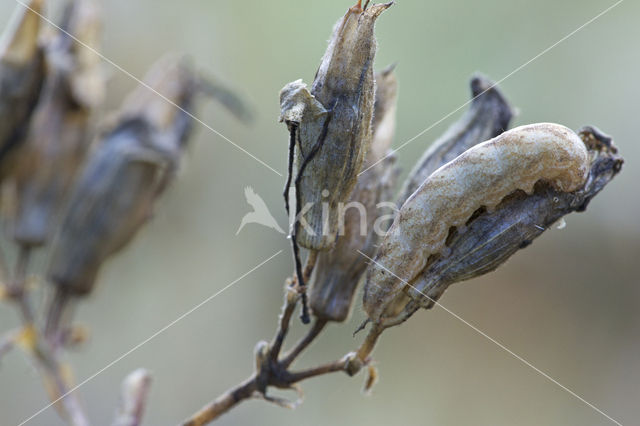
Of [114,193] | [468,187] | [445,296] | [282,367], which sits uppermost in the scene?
Answer: [468,187]

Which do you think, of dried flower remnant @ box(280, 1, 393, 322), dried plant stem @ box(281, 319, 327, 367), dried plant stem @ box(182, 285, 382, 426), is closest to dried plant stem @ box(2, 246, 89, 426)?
dried plant stem @ box(182, 285, 382, 426)

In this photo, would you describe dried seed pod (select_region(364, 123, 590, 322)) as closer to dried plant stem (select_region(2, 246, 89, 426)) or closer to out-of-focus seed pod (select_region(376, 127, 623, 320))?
out-of-focus seed pod (select_region(376, 127, 623, 320))

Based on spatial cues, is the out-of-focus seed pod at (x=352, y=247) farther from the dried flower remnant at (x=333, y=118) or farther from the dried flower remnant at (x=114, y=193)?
the dried flower remnant at (x=114, y=193)

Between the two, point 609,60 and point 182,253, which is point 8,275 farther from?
point 609,60

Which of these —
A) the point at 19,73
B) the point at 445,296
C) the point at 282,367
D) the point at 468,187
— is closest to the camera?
the point at 468,187

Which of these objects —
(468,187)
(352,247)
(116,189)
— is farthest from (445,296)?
(468,187)

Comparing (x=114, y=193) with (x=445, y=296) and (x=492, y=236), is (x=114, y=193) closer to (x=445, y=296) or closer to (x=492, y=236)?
(x=492, y=236)
